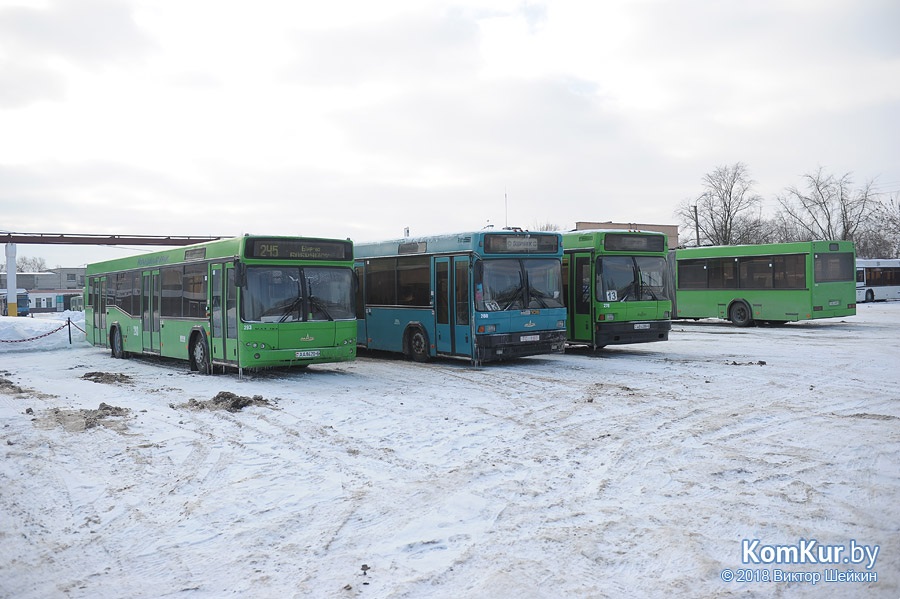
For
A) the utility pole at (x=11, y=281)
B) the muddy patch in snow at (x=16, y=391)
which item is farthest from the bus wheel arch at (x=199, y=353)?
the utility pole at (x=11, y=281)

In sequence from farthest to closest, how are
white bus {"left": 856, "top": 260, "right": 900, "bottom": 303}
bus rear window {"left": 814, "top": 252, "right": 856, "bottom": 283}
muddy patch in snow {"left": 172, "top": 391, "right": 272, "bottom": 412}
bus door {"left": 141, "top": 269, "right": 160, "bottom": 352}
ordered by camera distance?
white bus {"left": 856, "top": 260, "right": 900, "bottom": 303} → bus rear window {"left": 814, "top": 252, "right": 856, "bottom": 283} → bus door {"left": 141, "top": 269, "right": 160, "bottom": 352} → muddy patch in snow {"left": 172, "top": 391, "right": 272, "bottom": 412}

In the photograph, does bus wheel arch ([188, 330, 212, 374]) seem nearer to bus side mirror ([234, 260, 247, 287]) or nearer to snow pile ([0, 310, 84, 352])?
bus side mirror ([234, 260, 247, 287])

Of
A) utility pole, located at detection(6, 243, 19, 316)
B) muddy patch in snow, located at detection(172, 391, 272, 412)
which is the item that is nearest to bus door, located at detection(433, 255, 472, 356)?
muddy patch in snow, located at detection(172, 391, 272, 412)

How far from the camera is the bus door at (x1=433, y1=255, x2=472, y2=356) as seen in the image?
1702 cm

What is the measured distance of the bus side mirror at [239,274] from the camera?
1526 cm

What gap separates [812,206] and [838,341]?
174 feet

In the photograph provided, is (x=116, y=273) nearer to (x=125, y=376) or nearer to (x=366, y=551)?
(x=125, y=376)

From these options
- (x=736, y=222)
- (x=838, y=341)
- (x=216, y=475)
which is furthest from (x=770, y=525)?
(x=736, y=222)

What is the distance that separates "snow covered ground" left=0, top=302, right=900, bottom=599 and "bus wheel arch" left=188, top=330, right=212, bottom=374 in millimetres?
2898

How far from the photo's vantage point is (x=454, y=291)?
56.8 ft

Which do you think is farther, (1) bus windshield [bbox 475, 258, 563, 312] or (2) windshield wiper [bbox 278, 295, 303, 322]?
(1) bus windshield [bbox 475, 258, 563, 312]

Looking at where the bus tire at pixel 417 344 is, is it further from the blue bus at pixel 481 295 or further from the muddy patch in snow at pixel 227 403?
the muddy patch in snow at pixel 227 403

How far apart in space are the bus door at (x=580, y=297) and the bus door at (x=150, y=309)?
10.4 m

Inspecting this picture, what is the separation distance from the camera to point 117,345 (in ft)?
77.2
